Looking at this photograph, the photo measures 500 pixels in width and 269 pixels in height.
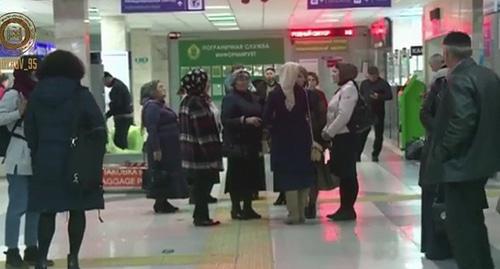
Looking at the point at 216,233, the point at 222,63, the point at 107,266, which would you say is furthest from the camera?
the point at 222,63

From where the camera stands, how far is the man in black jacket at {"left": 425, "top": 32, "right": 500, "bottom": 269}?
4855mm

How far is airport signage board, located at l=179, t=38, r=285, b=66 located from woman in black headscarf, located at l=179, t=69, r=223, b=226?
8637 millimetres

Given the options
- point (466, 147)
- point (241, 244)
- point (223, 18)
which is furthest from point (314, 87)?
point (223, 18)

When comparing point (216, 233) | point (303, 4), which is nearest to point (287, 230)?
point (216, 233)

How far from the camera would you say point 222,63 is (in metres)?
16.7

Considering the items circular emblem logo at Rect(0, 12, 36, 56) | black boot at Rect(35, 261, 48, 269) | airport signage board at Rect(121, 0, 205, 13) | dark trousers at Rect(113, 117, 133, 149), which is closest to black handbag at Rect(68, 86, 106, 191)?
black boot at Rect(35, 261, 48, 269)

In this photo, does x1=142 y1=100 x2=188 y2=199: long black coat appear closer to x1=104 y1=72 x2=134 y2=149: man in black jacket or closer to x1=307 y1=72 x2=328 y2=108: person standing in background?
x1=307 y1=72 x2=328 y2=108: person standing in background

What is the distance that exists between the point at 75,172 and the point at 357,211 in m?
4.08

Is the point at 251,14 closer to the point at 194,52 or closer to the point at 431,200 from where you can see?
the point at 194,52

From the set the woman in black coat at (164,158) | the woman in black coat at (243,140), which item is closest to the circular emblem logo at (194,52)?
the woman in black coat at (164,158)

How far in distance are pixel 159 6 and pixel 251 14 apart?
5.91 m

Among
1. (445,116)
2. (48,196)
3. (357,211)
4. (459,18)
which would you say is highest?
(459,18)

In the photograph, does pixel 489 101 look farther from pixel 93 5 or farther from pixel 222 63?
pixel 93 5

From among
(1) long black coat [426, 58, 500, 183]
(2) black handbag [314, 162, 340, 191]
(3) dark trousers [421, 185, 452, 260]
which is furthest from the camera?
(2) black handbag [314, 162, 340, 191]
